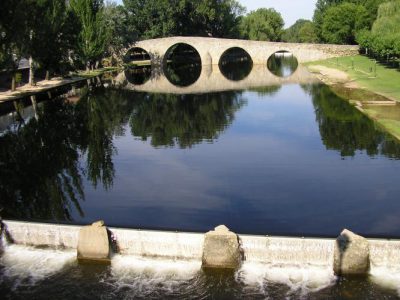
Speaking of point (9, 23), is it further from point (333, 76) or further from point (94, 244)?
point (333, 76)

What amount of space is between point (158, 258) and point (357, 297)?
6.18 meters

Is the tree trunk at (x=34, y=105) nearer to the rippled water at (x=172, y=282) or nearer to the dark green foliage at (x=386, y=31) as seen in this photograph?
the rippled water at (x=172, y=282)

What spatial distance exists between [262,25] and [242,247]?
12414 cm

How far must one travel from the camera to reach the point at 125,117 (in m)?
40.8

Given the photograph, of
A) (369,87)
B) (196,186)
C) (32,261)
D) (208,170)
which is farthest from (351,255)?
(369,87)

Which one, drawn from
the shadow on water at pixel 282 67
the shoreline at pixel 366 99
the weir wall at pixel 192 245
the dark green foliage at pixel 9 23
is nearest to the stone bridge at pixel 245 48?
the shadow on water at pixel 282 67

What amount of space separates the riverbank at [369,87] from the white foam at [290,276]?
54.1ft

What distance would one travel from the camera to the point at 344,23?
317 feet

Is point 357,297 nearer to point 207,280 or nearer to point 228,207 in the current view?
point 207,280

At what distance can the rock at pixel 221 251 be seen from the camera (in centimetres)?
1515

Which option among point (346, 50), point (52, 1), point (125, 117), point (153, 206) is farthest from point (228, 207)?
point (346, 50)

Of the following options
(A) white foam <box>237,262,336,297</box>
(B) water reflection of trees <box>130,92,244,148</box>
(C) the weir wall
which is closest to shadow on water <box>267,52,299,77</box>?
(B) water reflection of trees <box>130,92,244,148</box>

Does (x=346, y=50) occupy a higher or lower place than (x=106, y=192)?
higher

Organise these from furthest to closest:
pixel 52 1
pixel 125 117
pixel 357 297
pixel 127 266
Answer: pixel 52 1
pixel 125 117
pixel 127 266
pixel 357 297
